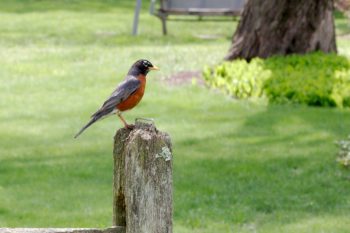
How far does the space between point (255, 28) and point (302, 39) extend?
2.61ft

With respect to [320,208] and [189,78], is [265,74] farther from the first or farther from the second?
[320,208]

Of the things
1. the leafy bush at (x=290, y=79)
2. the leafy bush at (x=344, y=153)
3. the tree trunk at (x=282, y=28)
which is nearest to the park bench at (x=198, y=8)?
the tree trunk at (x=282, y=28)

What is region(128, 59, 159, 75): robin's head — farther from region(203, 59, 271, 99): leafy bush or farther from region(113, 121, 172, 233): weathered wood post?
region(203, 59, 271, 99): leafy bush

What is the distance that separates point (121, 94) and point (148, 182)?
5.23 ft

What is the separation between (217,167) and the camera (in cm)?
953

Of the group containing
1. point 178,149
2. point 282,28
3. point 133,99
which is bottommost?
point 178,149

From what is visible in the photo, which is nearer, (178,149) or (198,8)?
(178,149)

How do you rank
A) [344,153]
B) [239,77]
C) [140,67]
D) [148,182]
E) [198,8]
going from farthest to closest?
[198,8] → [239,77] → [344,153] → [140,67] → [148,182]

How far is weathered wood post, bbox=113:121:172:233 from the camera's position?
3602 mm

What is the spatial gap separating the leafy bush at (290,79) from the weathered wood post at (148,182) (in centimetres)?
910

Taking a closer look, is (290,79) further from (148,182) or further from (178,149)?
(148,182)

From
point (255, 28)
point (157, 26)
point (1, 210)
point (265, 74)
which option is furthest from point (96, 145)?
point (157, 26)

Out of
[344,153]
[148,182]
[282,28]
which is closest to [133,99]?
[148,182]

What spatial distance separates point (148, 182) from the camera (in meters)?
3.60
